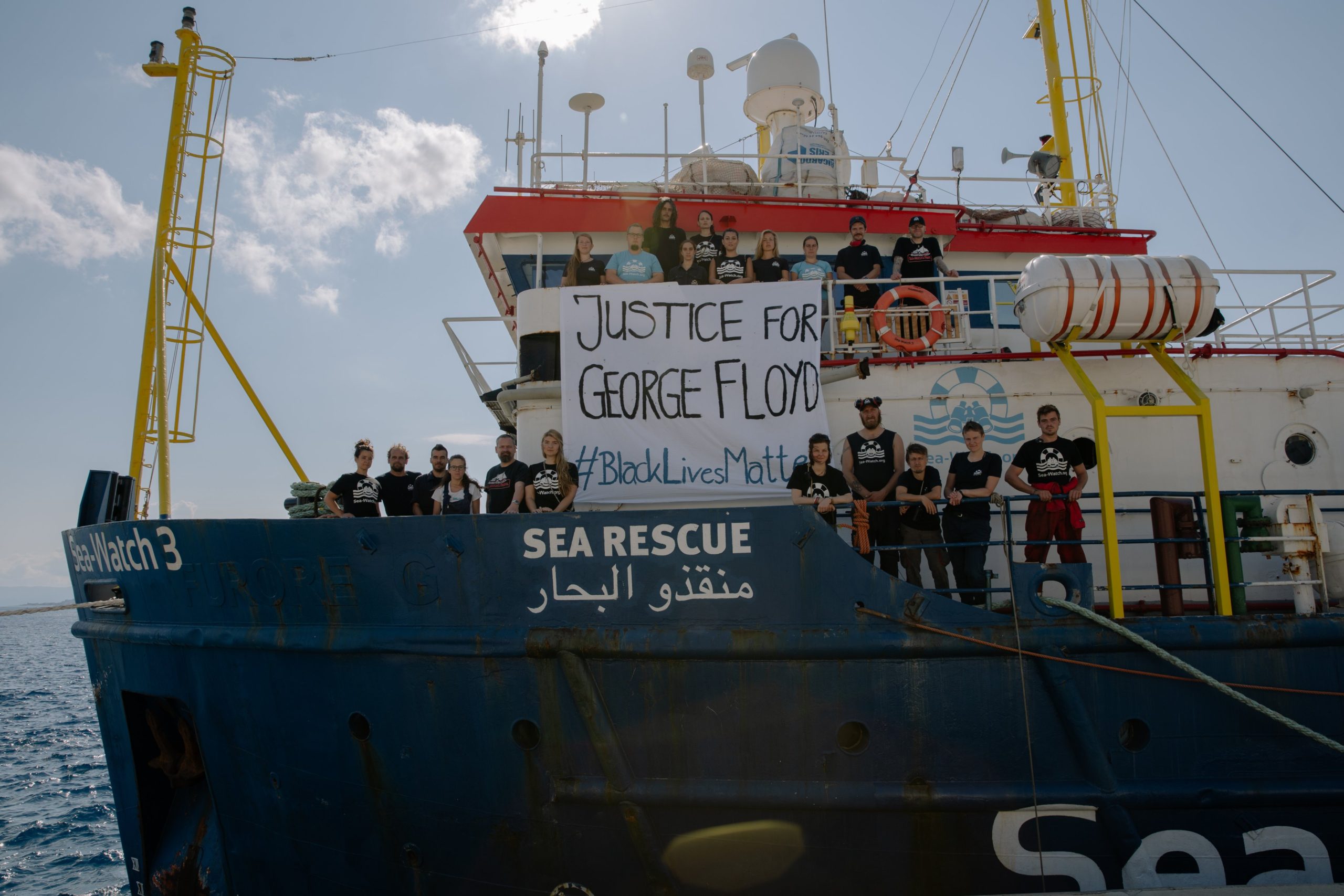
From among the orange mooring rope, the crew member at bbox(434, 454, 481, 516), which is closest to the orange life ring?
the orange mooring rope

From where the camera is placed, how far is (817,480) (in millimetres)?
5555

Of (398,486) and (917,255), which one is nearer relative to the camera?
(398,486)

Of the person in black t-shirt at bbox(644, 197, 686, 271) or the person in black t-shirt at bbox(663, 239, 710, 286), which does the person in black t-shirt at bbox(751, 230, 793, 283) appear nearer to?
the person in black t-shirt at bbox(663, 239, 710, 286)

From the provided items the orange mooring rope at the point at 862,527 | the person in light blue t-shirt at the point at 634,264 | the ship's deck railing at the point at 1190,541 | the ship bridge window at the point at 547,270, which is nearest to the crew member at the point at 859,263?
the person in light blue t-shirt at the point at 634,264

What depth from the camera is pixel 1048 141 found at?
11602mm

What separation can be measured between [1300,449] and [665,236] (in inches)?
215

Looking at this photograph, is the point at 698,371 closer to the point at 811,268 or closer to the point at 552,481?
the point at 552,481

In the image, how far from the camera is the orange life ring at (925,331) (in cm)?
671

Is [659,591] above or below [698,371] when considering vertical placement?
below

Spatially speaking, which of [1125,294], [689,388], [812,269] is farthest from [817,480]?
[812,269]

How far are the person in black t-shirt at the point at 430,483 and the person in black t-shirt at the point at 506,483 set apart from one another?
1.51ft

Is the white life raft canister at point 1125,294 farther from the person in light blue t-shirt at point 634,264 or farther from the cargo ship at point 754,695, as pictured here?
the person in light blue t-shirt at point 634,264

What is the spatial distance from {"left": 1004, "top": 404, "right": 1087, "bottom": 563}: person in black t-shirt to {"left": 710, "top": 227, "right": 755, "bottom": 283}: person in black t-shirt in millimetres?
2735

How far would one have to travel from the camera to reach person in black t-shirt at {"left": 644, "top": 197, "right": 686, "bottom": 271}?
7.64 meters
